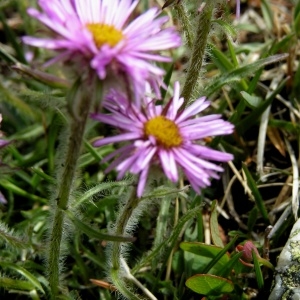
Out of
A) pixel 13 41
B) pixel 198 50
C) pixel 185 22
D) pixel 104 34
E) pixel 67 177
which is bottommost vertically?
pixel 67 177

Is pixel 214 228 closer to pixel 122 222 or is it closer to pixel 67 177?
pixel 122 222

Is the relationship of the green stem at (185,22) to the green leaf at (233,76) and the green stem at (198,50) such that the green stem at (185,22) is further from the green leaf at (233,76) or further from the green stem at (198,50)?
the green leaf at (233,76)

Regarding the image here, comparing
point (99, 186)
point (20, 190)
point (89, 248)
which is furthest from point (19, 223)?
point (99, 186)

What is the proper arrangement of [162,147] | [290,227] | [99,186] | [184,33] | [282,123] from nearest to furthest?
[162,147]
[99,186]
[184,33]
[290,227]
[282,123]

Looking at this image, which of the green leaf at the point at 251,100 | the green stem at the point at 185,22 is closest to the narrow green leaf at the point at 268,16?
the green leaf at the point at 251,100

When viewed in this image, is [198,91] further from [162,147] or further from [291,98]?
[162,147]

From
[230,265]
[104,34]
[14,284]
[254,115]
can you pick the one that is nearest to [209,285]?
[230,265]
